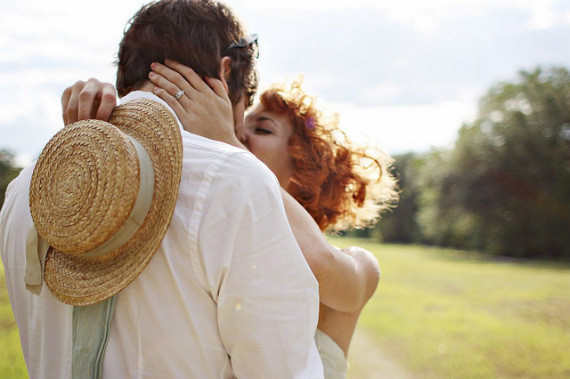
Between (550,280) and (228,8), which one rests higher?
(228,8)

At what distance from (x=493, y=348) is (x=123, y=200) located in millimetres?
9617

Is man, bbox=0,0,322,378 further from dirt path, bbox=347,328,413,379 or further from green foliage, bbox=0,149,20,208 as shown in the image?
green foliage, bbox=0,149,20,208

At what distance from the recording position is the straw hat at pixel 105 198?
4.83 ft

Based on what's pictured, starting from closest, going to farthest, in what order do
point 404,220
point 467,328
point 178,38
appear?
point 178,38, point 467,328, point 404,220

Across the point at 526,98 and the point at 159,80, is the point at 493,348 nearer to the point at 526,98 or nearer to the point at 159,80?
the point at 159,80

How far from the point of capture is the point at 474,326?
1147 centimetres

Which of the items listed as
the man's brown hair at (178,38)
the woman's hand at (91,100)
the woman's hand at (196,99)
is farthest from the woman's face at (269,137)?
the woman's hand at (91,100)

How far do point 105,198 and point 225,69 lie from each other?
2.55ft

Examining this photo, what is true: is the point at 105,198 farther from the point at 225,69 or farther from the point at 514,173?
the point at 514,173

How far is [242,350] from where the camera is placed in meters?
1.50

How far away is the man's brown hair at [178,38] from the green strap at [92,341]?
2.68 ft

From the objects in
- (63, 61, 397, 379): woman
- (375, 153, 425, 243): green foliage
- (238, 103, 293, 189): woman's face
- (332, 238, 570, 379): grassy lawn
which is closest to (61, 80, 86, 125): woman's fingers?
(63, 61, 397, 379): woman

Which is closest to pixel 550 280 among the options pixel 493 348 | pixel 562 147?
pixel 493 348

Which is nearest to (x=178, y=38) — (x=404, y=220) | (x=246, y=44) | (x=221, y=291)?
(x=246, y=44)
